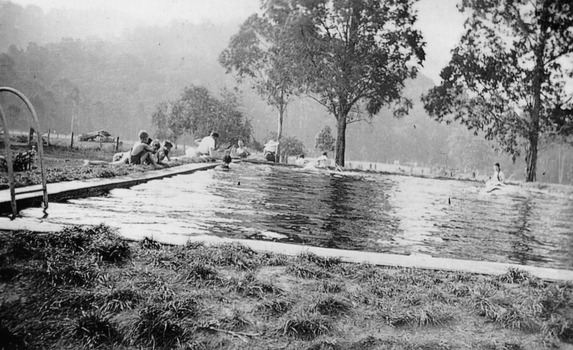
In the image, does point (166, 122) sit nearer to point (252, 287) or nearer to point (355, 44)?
point (355, 44)

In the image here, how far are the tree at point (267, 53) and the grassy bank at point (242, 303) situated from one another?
57.8 feet

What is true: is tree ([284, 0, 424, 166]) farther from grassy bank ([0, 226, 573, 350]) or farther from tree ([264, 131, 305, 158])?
grassy bank ([0, 226, 573, 350])

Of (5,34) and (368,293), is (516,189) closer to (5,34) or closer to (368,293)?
(368,293)

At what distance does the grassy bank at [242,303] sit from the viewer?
1.96 meters

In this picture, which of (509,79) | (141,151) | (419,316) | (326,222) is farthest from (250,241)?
(509,79)

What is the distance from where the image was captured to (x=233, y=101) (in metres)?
32.3

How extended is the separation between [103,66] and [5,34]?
4.43 m

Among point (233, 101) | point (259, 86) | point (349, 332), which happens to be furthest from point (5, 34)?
point (233, 101)

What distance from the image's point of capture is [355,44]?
65.9 feet

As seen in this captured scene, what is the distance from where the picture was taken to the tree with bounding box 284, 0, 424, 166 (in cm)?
1953

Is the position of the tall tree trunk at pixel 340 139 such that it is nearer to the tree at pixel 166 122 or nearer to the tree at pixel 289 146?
the tree at pixel 166 122

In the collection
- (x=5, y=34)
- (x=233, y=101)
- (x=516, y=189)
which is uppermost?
(x=233, y=101)

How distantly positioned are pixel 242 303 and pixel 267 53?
22.3 metres

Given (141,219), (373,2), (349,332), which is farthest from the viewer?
(373,2)
